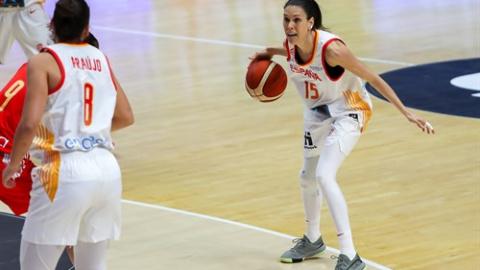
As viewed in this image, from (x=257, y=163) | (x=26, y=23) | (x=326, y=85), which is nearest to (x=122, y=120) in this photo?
(x=326, y=85)

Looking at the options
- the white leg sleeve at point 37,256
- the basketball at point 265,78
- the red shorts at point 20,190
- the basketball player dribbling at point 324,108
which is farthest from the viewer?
the basketball at point 265,78

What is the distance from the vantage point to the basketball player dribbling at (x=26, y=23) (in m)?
10.4

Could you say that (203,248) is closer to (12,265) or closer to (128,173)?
(12,265)

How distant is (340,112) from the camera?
6.76 meters

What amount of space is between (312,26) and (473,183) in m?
2.46

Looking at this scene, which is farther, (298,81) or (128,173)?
(128,173)

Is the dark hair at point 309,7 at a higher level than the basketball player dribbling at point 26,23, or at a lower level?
higher

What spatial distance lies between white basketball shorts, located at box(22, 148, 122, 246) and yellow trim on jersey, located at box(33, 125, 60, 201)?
2cm

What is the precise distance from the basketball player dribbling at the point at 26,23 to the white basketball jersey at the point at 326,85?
411cm

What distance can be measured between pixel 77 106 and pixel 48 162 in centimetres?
29

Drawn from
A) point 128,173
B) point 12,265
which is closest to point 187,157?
point 128,173

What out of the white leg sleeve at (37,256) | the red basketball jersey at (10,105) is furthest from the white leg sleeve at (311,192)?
the white leg sleeve at (37,256)

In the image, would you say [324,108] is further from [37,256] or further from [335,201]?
[37,256]

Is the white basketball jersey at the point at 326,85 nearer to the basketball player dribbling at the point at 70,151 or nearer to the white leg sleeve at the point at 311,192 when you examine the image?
the white leg sleeve at the point at 311,192
